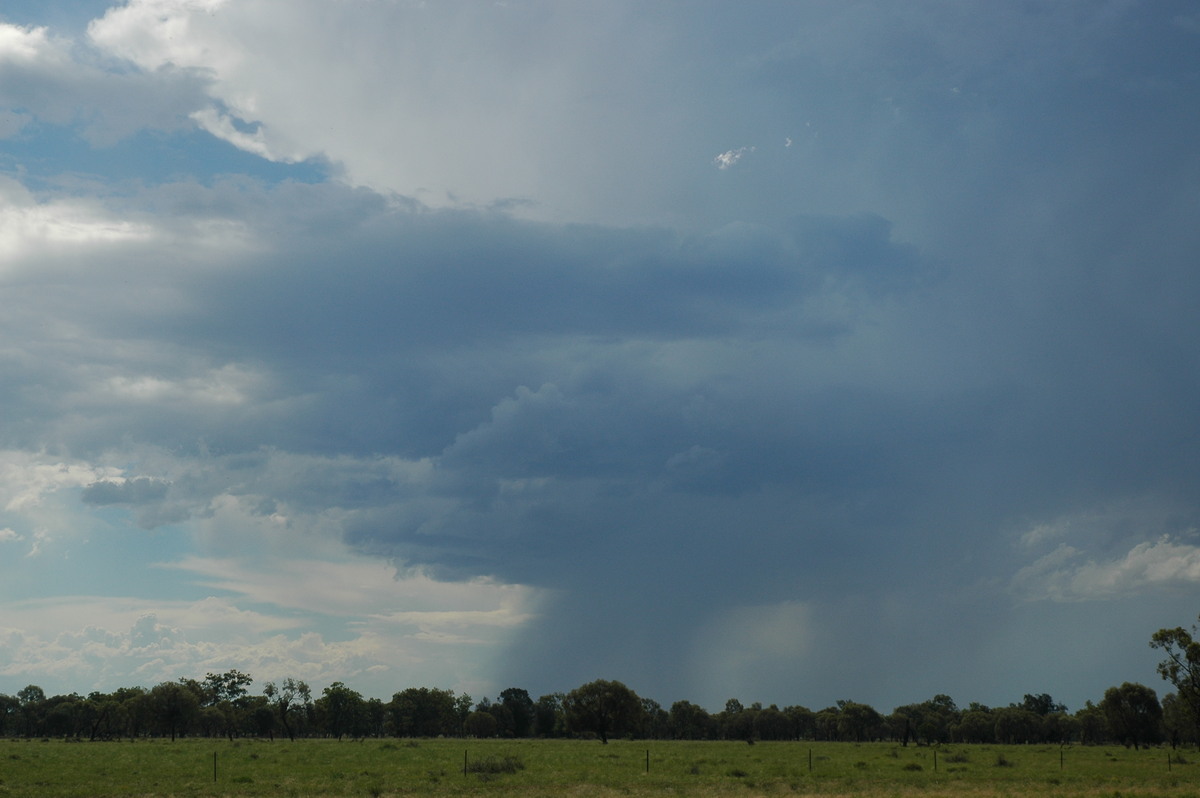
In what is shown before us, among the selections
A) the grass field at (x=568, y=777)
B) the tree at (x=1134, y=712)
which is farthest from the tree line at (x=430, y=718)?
the grass field at (x=568, y=777)

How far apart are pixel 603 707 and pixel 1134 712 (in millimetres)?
71907

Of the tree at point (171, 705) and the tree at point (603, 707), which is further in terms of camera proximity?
the tree at point (171, 705)

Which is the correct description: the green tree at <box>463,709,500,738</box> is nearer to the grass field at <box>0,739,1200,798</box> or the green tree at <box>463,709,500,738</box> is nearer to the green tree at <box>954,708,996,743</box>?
the green tree at <box>954,708,996,743</box>

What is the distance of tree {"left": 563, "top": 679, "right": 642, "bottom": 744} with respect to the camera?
363ft

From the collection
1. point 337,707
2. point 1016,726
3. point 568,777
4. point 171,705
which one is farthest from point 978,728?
point 568,777

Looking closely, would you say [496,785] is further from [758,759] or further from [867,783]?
[758,759]

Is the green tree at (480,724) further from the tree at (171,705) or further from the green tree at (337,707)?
the tree at (171,705)

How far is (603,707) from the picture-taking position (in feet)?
363

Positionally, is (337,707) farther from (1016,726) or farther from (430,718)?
(1016,726)

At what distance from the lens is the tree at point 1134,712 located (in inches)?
4557

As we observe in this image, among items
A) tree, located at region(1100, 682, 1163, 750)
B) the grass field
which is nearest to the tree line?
tree, located at region(1100, 682, 1163, 750)

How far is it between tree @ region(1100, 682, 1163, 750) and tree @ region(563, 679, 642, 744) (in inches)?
2584

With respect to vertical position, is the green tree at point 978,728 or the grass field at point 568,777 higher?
the grass field at point 568,777

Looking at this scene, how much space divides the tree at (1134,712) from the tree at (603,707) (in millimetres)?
65645
